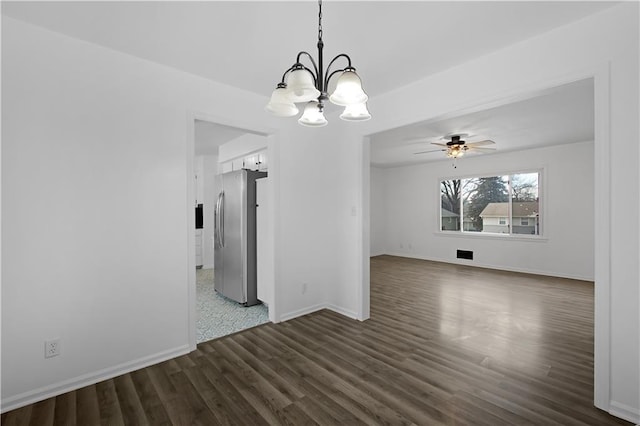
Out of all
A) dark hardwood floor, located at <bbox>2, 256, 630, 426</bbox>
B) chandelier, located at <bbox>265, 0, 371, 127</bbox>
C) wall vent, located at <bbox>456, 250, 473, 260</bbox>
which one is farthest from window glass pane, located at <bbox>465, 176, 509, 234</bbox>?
chandelier, located at <bbox>265, 0, 371, 127</bbox>

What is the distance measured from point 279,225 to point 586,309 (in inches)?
164

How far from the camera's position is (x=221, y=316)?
3811mm

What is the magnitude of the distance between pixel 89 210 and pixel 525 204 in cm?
758

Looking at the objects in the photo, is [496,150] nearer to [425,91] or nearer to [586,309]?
[586,309]

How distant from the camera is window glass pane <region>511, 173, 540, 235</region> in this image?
6.44 meters

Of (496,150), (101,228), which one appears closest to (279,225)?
(101,228)

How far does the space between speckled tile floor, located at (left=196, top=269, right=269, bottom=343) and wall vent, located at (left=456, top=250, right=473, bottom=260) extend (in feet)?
17.7

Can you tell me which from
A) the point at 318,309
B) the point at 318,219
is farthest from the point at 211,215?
the point at 318,309

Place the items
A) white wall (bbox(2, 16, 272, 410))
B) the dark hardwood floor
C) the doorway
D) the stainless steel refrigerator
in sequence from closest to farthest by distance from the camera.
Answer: the dark hardwood floor < white wall (bbox(2, 16, 272, 410)) < the doorway < the stainless steel refrigerator

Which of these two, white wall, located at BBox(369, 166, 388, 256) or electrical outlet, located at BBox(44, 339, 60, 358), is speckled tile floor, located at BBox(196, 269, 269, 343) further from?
white wall, located at BBox(369, 166, 388, 256)

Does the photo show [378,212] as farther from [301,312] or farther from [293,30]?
[293,30]

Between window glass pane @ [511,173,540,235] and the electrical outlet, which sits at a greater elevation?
window glass pane @ [511,173,540,235]

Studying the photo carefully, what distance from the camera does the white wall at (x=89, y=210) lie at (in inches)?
81.3

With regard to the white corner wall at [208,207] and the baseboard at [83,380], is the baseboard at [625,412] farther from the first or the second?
the white corner wall at [208,207]
